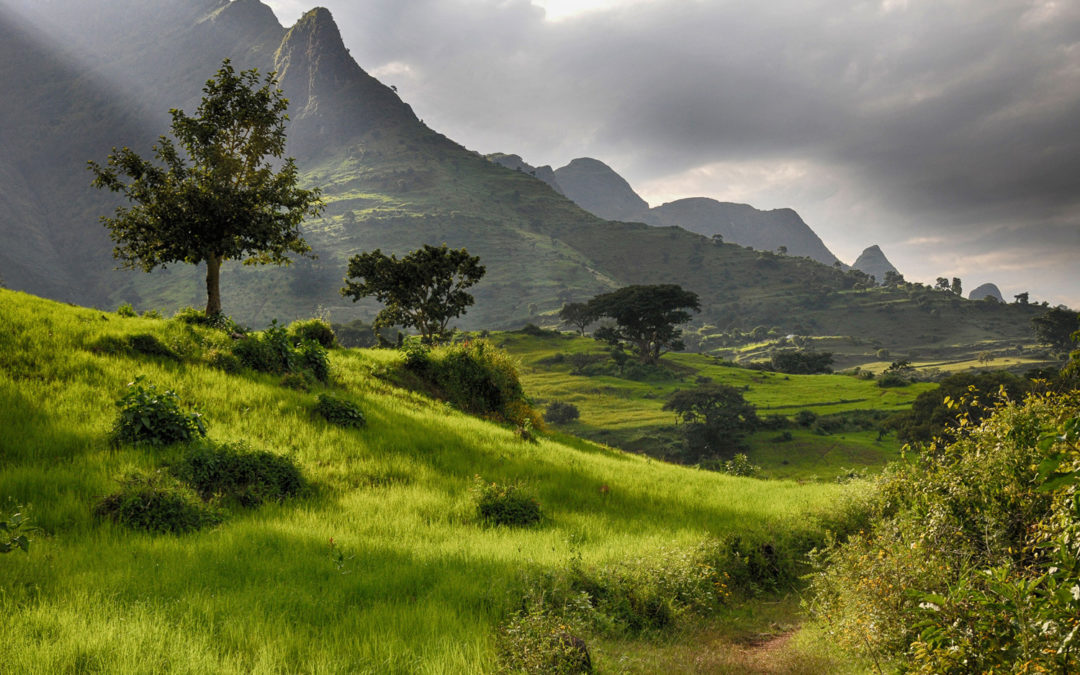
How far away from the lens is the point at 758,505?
1664 cm

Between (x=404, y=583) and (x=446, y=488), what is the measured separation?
5.91 m

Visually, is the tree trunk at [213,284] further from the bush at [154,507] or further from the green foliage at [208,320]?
the bush at [154,507]

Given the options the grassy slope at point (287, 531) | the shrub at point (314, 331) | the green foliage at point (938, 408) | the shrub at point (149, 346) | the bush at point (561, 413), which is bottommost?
the bush at point (561, 413)

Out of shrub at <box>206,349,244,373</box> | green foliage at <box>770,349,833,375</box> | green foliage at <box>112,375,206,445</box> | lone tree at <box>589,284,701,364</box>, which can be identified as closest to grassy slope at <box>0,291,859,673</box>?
green foliage at <box>112,375,206,445</box>

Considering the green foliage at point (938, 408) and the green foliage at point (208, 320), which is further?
the green foliage at point (938, 408)

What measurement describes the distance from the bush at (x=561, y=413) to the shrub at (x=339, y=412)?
228 ft

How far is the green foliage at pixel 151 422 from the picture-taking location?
37.1ft

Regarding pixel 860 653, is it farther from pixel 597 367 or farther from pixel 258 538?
pixel 597 367

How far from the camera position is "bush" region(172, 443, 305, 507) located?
10250 millimetres

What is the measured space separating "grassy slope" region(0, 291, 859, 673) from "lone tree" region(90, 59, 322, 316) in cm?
515

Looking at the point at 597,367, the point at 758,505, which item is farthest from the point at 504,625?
the point at 597,367

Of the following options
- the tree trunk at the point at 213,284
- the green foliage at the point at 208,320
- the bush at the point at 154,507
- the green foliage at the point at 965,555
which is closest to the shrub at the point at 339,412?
the bush at the point at 154,507

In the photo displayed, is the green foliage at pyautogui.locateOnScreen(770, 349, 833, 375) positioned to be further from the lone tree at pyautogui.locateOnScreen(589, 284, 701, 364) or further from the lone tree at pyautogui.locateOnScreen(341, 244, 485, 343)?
the lone tree at pyautogui.locateOnScreen(341, 244, 485, 343)

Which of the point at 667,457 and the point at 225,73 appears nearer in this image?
the point at 225,73
